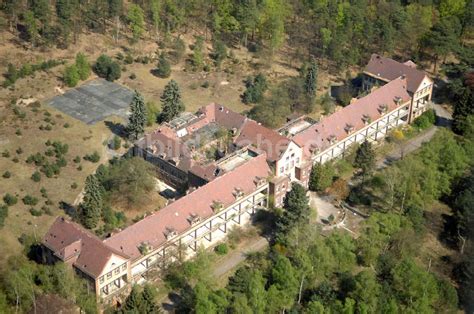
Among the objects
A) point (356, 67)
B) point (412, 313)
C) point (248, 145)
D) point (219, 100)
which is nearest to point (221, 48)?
point (219, 100)

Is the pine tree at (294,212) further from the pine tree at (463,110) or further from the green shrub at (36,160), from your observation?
the pine tree at (463,110)

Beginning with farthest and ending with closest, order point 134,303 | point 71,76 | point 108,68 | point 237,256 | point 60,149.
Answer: point 108,68
point 71,76
point 60,149
point 237,256
point 134,303

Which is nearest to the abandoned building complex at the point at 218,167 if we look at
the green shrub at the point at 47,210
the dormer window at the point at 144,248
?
the dormer window at the point at 144,248

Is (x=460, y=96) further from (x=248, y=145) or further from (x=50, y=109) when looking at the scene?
(x=50, y=109)

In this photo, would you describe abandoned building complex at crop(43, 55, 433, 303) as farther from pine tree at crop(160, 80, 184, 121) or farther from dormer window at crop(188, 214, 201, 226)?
pine tree at crop(160, 80, 184, 121)

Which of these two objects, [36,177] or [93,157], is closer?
[36,177]

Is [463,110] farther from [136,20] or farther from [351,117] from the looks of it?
[136,20]

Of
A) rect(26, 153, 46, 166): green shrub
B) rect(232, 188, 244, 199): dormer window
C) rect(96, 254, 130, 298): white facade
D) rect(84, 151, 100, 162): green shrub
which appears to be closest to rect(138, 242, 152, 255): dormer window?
rect(96, 254, 130, 298): white facade

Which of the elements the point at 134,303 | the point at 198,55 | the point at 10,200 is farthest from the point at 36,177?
the point at 198,55

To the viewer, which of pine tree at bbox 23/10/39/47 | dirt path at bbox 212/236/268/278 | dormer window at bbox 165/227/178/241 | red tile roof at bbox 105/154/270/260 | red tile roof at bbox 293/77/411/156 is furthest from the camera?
pine tree at bbox 23/10/39/47
